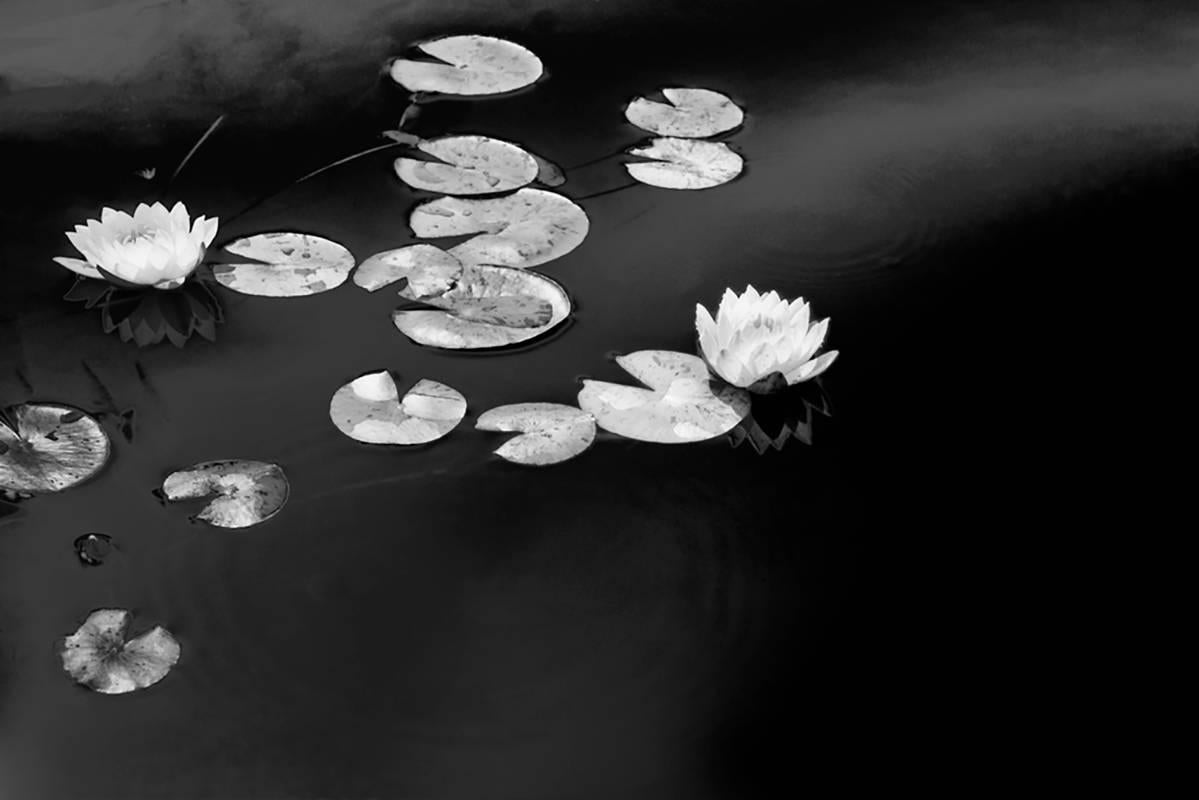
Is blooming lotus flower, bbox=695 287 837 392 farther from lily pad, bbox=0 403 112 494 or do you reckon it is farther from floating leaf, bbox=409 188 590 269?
lily pad, bbox=0 403 112 494

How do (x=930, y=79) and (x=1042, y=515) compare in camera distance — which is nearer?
(x=1042, y=515)

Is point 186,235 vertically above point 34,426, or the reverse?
point 186,235

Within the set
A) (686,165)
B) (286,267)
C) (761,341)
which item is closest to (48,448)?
(286,267)

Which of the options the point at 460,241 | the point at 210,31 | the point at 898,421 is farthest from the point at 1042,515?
the point at 210,31

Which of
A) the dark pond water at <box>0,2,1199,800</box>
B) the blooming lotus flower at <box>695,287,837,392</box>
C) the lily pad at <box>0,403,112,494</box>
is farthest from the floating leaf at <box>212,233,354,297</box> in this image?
the blooming lotus flower at <box>695,287,837,392</box>

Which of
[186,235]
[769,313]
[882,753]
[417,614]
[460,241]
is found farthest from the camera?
[460,241]

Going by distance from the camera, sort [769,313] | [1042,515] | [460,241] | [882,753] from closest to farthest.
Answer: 1. [882,753]
2. [1042,515]
3. [769,313]
4. [460,241]

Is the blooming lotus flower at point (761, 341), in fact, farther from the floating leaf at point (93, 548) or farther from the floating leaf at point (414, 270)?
the floating leaf at point (93, 548)

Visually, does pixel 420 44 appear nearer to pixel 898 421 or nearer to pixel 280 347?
pixel 280 347
